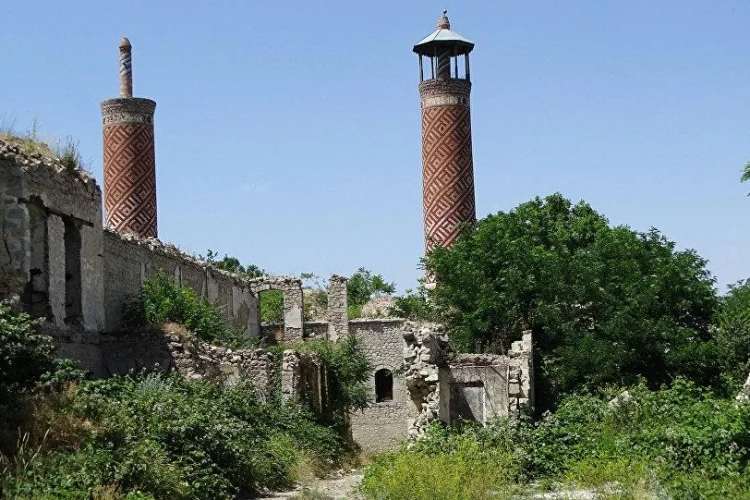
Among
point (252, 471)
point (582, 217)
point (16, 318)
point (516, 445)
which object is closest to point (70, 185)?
point (16, 318)

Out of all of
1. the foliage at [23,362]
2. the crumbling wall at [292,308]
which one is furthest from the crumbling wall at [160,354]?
the crumbling wall at [292,308]

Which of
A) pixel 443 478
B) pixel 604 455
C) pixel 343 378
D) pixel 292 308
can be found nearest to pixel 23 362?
pixel 443 478

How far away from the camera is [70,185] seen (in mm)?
17922

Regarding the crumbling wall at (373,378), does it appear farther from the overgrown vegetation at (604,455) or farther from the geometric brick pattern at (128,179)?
the overgrown vegetation at (604,455)

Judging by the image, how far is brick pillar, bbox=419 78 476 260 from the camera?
34312 mm

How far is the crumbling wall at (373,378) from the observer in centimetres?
3397

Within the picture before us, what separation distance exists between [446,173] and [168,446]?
2171 cm

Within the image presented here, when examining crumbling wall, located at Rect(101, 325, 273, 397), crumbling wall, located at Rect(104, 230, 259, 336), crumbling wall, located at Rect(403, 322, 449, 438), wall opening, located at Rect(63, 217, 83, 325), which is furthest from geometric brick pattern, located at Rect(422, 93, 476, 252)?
wall opening, located at Rect(63, 217, 83, 325)

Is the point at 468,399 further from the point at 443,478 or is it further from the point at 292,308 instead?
the point at 292,308

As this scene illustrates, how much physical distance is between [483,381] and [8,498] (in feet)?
38.1

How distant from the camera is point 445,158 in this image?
113 feet

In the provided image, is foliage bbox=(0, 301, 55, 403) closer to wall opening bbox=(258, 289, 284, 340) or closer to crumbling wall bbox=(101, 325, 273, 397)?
crumbling wall bbox=(101, 325, 273, 397)

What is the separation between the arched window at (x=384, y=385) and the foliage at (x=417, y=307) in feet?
6.84

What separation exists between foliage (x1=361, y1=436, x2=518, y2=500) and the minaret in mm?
18636
